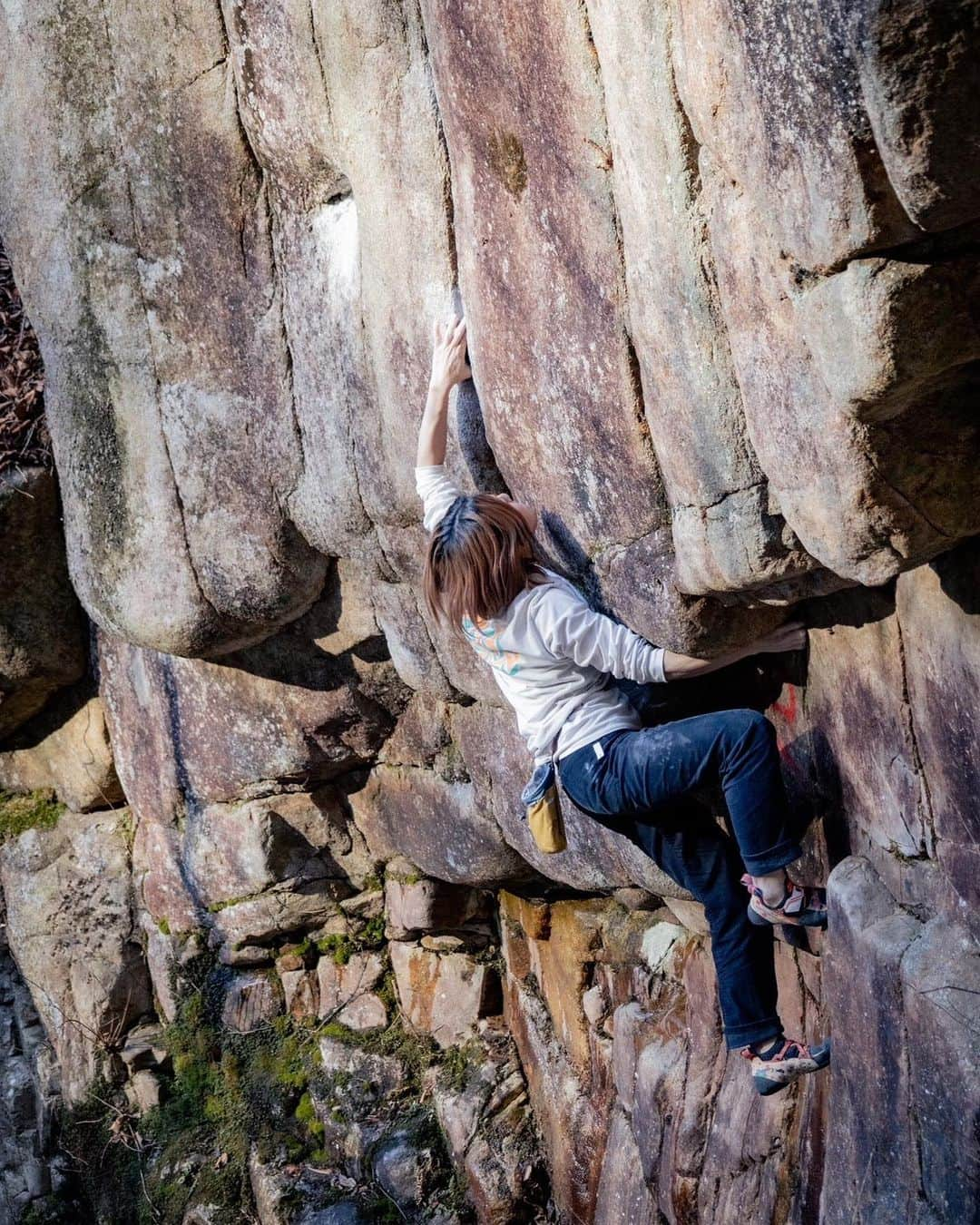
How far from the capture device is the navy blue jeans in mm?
3633

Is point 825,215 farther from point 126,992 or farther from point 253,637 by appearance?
point 126,992

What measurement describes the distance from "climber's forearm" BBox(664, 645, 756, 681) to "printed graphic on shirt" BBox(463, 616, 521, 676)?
465 mm

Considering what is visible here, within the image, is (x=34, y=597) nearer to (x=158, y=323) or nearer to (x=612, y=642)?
(x=158, y=323)

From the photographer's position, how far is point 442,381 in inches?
162

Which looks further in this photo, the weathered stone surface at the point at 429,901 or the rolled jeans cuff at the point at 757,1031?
the weathered stone surface at the point at 429,901

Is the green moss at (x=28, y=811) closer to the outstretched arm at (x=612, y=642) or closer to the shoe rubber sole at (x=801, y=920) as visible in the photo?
the outstretched arm at (x=612, y=642)

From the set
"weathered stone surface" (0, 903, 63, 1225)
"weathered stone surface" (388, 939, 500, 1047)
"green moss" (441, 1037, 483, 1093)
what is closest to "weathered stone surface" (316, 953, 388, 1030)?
"weathered stone surface" (388, 939, 500, 1047)

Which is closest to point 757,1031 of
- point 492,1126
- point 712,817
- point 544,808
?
point 712,817

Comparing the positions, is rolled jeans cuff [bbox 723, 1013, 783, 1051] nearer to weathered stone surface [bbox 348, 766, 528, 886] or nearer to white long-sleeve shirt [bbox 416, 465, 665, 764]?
white long-sleeve shirt [bbox 416, 465, 665, 764]

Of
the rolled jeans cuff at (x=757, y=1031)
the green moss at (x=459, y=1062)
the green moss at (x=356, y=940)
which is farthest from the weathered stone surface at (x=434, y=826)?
the rolled jeans cuff at (x=757, y=1031)

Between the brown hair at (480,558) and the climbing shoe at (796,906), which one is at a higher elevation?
the brown hair at (480,558)

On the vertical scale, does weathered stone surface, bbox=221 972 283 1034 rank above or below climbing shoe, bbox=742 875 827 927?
below

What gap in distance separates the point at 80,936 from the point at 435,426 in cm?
510

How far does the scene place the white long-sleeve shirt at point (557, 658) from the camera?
12.3 feet
